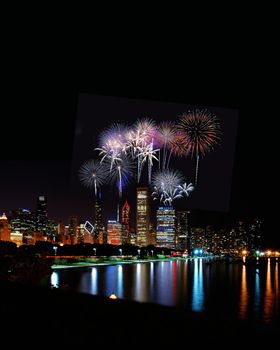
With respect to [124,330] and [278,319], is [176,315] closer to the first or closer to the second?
[124,330]

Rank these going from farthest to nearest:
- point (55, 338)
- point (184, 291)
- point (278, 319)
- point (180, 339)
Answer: point (184, 291) → point (278, 319) → point (55, 338) → point (180, 339)

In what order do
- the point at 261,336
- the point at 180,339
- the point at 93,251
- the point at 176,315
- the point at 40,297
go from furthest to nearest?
the point at 93,251 → the point at 40,297 → the point at 176,315 → the point at 180,339 → the point at 261,336

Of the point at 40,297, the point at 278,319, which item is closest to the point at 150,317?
the point at 40,297

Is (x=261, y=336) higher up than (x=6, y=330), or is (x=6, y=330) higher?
(x=261, y=336)

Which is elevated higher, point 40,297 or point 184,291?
point 40,297

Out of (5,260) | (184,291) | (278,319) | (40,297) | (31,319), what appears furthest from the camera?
(184,291)


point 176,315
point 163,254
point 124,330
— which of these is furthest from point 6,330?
point 163,254

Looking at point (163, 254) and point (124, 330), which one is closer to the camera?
point (124, 330)

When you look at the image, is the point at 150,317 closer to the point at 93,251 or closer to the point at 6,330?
the point at 6,330

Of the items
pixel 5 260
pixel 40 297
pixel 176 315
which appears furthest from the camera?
pixel 5 260
